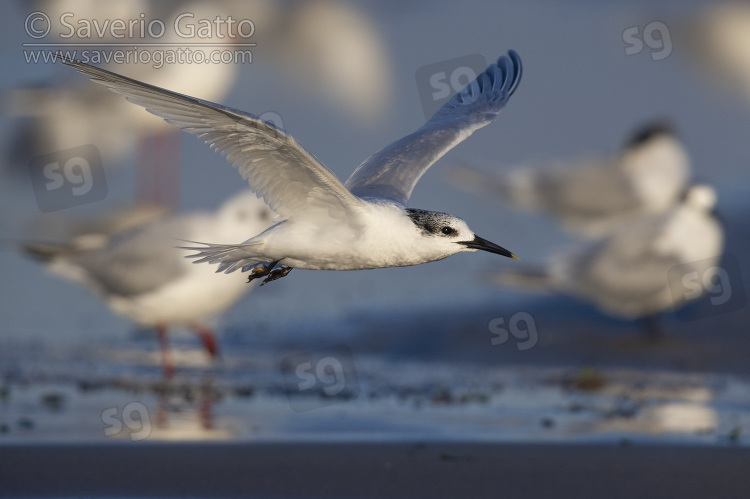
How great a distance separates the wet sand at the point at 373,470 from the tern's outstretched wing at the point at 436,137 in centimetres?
132

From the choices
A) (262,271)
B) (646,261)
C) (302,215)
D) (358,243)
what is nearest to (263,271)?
(262,271)

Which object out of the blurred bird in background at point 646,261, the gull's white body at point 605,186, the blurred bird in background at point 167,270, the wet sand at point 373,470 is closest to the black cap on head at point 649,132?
the gull's white body at point 605,186

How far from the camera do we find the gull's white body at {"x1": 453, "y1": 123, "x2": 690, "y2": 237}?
482 inches

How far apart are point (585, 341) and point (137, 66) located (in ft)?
16.2

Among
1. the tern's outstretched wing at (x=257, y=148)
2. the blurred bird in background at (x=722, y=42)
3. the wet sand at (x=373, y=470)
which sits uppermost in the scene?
the blurred bird in background at (x=722, y=42)

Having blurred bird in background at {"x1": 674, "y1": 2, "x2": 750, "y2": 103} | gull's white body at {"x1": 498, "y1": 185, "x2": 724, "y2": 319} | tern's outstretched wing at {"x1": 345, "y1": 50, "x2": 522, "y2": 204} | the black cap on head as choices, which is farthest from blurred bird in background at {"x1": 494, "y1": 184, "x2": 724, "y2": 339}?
blurred bird in background at {"x1": 674, "y1": 2, "x2": 750, "y2": 103}

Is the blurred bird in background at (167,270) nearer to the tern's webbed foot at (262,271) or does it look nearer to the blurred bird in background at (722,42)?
the tern's webbed foot at (262,271)

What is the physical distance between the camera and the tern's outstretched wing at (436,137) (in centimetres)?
602

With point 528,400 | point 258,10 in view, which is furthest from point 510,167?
point 528,400

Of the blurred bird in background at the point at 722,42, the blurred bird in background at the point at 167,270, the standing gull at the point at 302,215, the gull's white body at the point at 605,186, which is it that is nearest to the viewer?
the standing gull at the point at 302,215

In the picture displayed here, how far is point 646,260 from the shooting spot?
1057cm

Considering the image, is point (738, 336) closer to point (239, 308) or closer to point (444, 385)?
point (444, 385)

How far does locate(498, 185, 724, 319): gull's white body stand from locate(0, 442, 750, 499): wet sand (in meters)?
4.90

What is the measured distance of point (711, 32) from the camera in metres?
16.4
